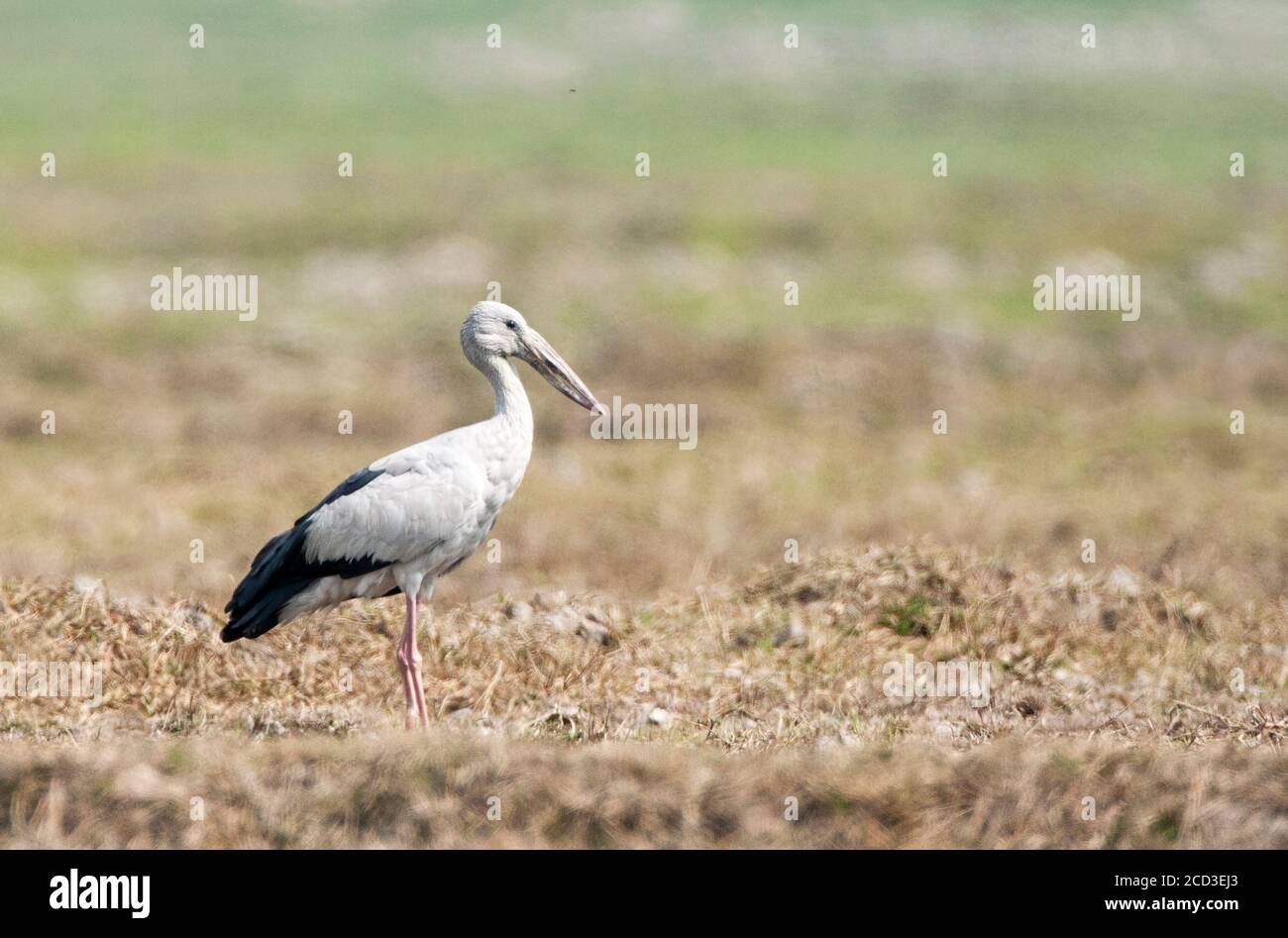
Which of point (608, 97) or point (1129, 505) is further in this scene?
point (608, 97)

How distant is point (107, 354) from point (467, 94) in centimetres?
4974

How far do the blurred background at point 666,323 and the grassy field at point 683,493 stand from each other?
110 millimetres

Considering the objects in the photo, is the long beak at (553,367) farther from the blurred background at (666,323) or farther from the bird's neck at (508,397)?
the blurred background at (666,323)

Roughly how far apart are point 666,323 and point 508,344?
602 inches

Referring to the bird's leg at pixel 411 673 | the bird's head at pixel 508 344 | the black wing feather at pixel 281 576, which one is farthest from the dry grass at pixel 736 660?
the bird's head at pixel 508 344

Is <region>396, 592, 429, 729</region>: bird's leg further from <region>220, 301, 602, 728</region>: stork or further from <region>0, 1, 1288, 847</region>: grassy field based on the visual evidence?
<region>0, 1, 1288, 847</region>: grassy field

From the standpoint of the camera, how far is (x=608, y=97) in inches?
2808

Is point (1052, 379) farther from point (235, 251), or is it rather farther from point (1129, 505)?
point (235, 251)

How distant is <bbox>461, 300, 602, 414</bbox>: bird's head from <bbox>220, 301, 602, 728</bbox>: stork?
21 centimetres

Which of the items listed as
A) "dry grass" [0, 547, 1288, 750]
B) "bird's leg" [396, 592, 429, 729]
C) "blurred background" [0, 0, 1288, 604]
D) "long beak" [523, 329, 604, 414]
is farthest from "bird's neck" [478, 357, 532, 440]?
"blurred background" [0, 0, 1288, 604]
